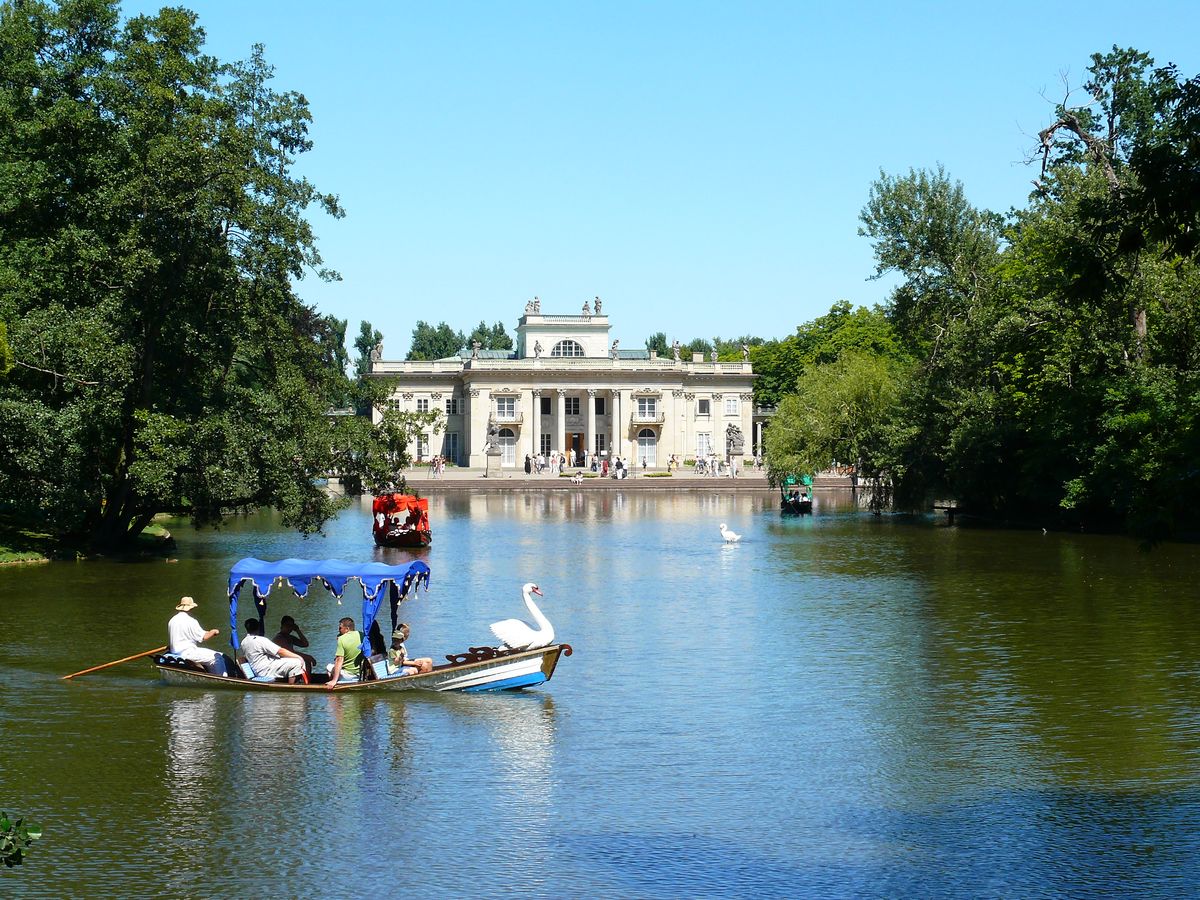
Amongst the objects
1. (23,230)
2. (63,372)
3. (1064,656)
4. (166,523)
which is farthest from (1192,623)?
(166,523)

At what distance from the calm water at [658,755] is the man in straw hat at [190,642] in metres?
0.50

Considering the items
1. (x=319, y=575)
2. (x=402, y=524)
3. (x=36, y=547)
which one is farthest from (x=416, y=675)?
(x=402, y=524)

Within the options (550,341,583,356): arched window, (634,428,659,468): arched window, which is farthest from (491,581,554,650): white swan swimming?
(550,341,583,356): arched window

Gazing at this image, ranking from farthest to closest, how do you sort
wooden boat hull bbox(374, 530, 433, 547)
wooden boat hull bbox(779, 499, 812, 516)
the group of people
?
1. wooden boat hull bbox(779, 499, 812, 516)
2. wooden boat hull bbox(374, 530, 433, 547)
3. the group of people

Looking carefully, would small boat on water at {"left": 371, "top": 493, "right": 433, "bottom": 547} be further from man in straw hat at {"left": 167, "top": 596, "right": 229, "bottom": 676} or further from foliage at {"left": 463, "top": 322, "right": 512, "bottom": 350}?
foliage at {"left": 463, "top": 322, "right": 512, "bottom": 350}

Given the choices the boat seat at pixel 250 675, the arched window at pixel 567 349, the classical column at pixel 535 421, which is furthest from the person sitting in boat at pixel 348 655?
the arched window at pixel 567 349

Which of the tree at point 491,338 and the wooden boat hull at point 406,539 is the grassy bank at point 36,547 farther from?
the tree at point 491,338

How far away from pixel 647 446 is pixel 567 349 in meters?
11.8

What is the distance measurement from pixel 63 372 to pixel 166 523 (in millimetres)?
23732

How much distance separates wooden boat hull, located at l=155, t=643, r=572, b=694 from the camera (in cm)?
2008

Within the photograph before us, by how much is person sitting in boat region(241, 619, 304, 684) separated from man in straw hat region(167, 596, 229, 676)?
0.55 metres

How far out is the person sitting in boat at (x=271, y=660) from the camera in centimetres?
2034

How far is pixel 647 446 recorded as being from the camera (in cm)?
11806

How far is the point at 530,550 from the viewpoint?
44312 millimetres
